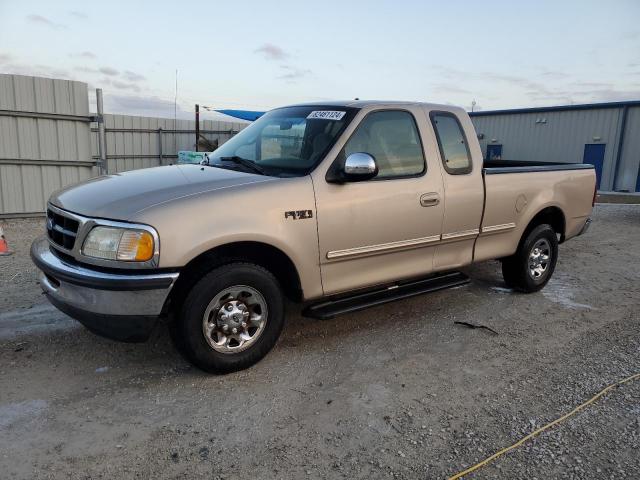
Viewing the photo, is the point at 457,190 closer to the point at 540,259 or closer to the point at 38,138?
the point at 540,259

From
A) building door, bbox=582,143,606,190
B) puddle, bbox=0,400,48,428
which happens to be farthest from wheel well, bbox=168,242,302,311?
A: building door, bbox=582,143,606,190

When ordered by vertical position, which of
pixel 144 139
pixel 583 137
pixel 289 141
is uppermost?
pixel 583 137

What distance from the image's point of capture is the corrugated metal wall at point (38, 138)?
983cm

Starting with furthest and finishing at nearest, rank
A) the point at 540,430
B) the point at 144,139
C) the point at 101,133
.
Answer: the point at 144,139 < the point at 101,133 < the point at 540,430

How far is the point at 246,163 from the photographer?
4.23m

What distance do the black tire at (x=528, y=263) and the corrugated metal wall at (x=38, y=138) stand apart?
9.01m

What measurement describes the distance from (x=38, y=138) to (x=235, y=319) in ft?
28.7

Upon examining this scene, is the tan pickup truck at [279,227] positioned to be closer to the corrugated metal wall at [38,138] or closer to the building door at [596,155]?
the corrugated metal wall at [38,138]

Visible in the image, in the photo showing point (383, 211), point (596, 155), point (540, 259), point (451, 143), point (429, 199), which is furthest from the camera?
point (596, 155)

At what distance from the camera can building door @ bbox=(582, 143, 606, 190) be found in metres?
24.6

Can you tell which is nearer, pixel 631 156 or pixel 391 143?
pixel 391 143

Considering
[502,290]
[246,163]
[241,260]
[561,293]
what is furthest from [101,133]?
[561,293]

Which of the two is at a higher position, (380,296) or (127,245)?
(127,245)

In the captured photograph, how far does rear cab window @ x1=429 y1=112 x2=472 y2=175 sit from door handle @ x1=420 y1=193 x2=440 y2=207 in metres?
0.33
